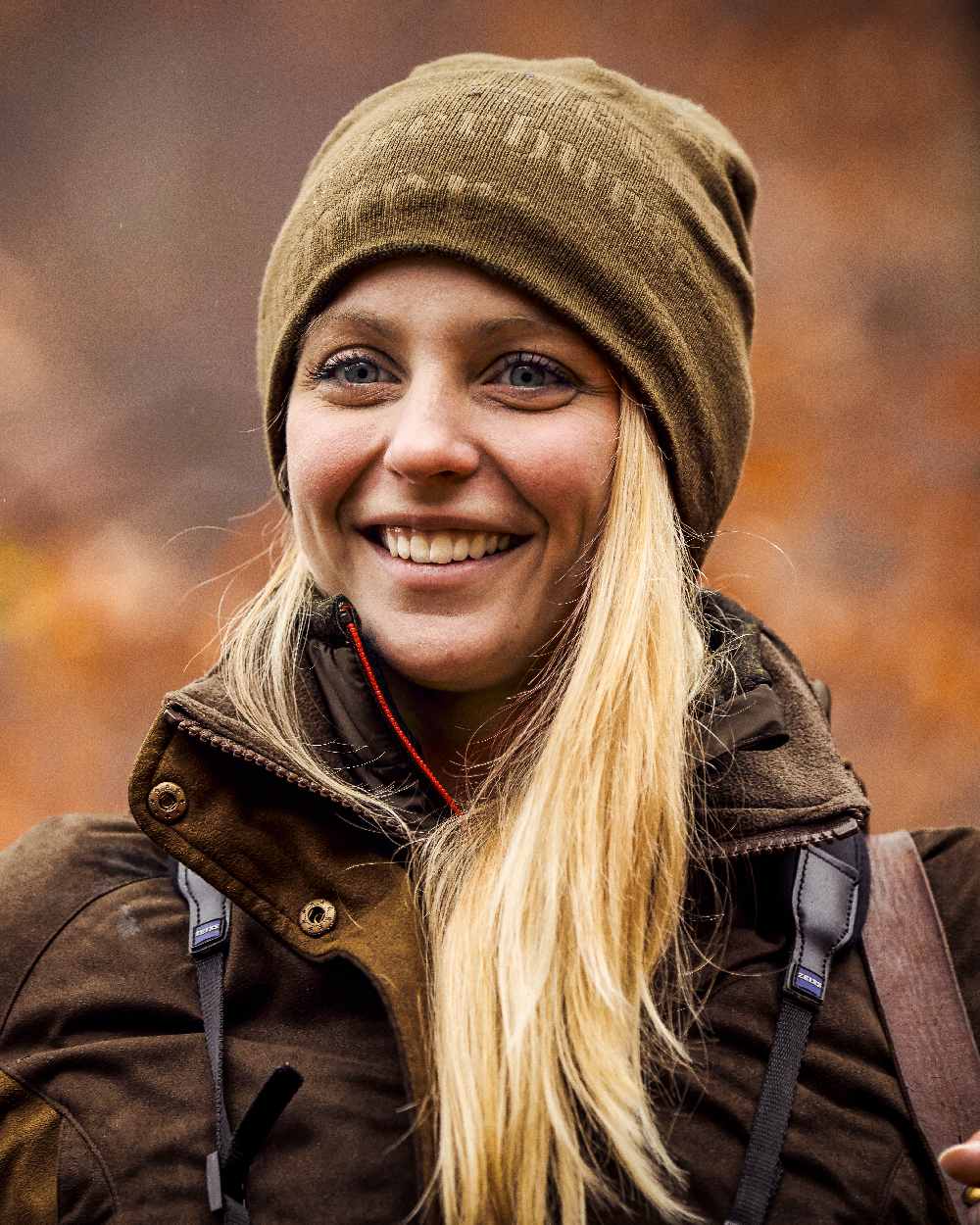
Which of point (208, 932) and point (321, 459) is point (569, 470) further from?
point (208, 932)

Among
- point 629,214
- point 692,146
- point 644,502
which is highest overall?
point 692,146

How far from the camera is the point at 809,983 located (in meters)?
1.14

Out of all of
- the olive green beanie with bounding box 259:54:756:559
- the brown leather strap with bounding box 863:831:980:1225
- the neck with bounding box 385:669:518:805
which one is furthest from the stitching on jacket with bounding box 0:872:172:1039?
the brown leather strap with bounding box 863:831:980:1225

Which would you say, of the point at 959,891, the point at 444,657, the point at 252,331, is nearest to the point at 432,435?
the point at 444,657

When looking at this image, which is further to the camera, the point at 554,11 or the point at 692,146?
the point at 554,11

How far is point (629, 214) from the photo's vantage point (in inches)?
50.8

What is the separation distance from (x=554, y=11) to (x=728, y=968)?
216cm

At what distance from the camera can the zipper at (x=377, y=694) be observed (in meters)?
1.29

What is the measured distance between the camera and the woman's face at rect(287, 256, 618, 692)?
4.04 feet

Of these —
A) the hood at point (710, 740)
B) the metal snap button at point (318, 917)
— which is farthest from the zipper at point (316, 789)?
the metal snap button at point (318, 917)

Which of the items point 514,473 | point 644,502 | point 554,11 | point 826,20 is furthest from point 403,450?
point 826,20

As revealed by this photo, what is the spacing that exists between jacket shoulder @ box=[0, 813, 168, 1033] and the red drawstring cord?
342 mm

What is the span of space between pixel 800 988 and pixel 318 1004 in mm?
506

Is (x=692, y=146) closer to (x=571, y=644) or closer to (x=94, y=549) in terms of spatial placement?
(x=571, y=644)
